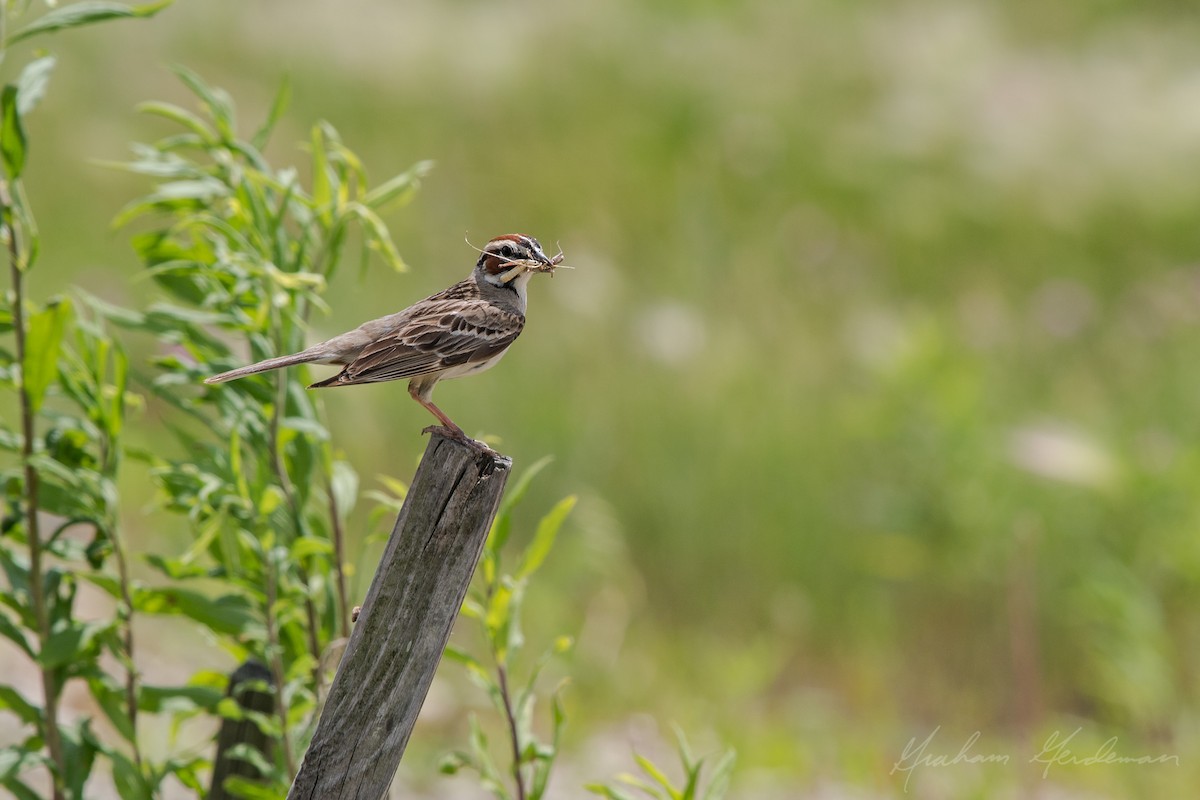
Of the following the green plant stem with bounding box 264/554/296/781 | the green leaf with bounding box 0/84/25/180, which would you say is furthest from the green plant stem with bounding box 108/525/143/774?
the green leaf with bounding box 0/84/25/180

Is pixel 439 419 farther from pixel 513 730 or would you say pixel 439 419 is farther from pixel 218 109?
pixel 218 109

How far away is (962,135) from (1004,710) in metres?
9.47

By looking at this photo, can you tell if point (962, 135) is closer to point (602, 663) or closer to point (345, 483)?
point (602, 663)

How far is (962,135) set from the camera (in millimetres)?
15711

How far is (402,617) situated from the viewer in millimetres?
2506

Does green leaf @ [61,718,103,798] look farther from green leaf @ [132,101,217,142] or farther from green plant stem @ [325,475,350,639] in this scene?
green leaf @ [132,101,217,142]

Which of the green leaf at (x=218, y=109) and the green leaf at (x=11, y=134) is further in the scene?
the green leaf at (x=218, y=109)

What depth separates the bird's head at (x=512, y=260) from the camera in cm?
270

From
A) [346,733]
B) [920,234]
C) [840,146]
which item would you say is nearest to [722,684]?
[346,733]

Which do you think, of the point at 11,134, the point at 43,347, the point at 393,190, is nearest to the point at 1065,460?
the point at 393,190

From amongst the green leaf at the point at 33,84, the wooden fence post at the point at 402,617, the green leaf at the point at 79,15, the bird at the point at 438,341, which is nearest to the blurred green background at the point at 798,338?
the green leaf at the point at 33,84

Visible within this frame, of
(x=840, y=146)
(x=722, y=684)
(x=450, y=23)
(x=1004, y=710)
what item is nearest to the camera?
(x=722, y=684)

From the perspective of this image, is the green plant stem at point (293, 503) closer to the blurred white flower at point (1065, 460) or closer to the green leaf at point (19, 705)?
the green leaf at point (19, 705)

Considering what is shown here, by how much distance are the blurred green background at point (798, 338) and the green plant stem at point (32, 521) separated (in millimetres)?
752
